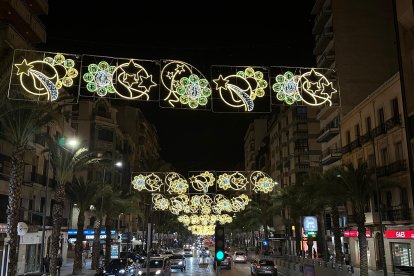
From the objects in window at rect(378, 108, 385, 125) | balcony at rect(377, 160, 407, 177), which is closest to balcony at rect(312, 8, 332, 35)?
window at rect(378, 108, 385, 125)

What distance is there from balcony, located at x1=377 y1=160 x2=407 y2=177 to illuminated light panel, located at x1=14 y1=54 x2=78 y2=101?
30.7 meters

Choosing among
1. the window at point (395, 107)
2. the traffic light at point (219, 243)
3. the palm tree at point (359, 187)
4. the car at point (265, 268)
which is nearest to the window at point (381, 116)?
the window at point (395, 107)

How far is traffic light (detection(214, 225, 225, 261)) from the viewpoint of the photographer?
55.5 feet

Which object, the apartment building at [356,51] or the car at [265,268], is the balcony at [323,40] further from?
the car at [265,268]

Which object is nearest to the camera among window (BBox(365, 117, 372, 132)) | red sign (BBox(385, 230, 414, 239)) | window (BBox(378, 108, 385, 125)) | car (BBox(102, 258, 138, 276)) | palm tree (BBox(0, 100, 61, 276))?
palm tree (BBox(0, 100, 61, 276))

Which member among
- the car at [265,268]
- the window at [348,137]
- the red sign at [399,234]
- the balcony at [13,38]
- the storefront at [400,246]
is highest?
the balcony at [13,38]

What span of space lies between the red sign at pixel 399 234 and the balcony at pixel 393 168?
5107 mm

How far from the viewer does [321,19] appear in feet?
215

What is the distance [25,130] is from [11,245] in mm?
6391

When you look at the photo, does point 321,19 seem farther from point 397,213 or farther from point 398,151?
point 397,213

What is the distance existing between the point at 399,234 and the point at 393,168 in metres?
5.72

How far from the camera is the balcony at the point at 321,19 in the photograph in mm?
63938

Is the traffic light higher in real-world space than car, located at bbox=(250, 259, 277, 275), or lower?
higher

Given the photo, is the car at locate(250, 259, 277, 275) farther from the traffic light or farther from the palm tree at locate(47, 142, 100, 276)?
the traffic light
